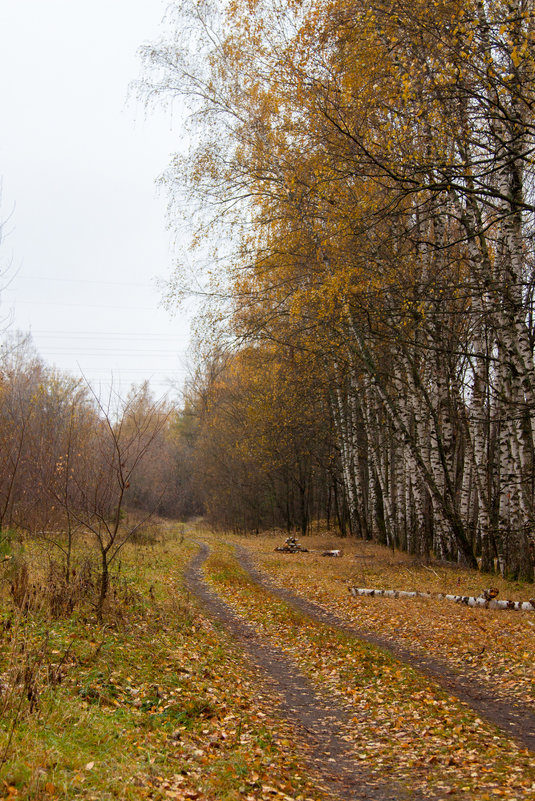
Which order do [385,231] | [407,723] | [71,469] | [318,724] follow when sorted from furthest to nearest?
[385,231] → [71,469] → [318,724] → [407,723]

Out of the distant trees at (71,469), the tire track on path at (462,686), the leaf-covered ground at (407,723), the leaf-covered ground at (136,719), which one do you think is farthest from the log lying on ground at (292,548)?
the leaf-covered ground at (136,719)

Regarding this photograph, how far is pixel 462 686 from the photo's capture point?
23.3 ft

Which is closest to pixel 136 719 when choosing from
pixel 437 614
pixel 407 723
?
pixel 407 723

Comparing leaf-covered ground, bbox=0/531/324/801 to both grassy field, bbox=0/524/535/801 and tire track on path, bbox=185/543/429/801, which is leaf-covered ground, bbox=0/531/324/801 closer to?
grassy field, bbox=0/524/535/801

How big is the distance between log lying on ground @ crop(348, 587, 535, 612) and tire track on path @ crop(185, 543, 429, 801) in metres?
3.18

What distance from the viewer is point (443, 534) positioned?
1584 centimetres

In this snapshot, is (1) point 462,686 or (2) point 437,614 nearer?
(1) point 462,686

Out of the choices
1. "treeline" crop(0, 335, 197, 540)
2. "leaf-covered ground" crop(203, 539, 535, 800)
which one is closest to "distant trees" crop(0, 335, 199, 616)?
"treeline" crop(0, 335, 197, 540)

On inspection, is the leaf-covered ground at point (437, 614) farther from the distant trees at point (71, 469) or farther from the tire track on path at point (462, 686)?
the distant trees at point (71, 469)

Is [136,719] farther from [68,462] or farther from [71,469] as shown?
Answer: [71,469]

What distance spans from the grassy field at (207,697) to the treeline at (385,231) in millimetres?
2742

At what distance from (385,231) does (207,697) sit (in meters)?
11.3

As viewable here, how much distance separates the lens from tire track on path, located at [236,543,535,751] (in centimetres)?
585

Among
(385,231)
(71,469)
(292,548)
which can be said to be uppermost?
(385,231)
